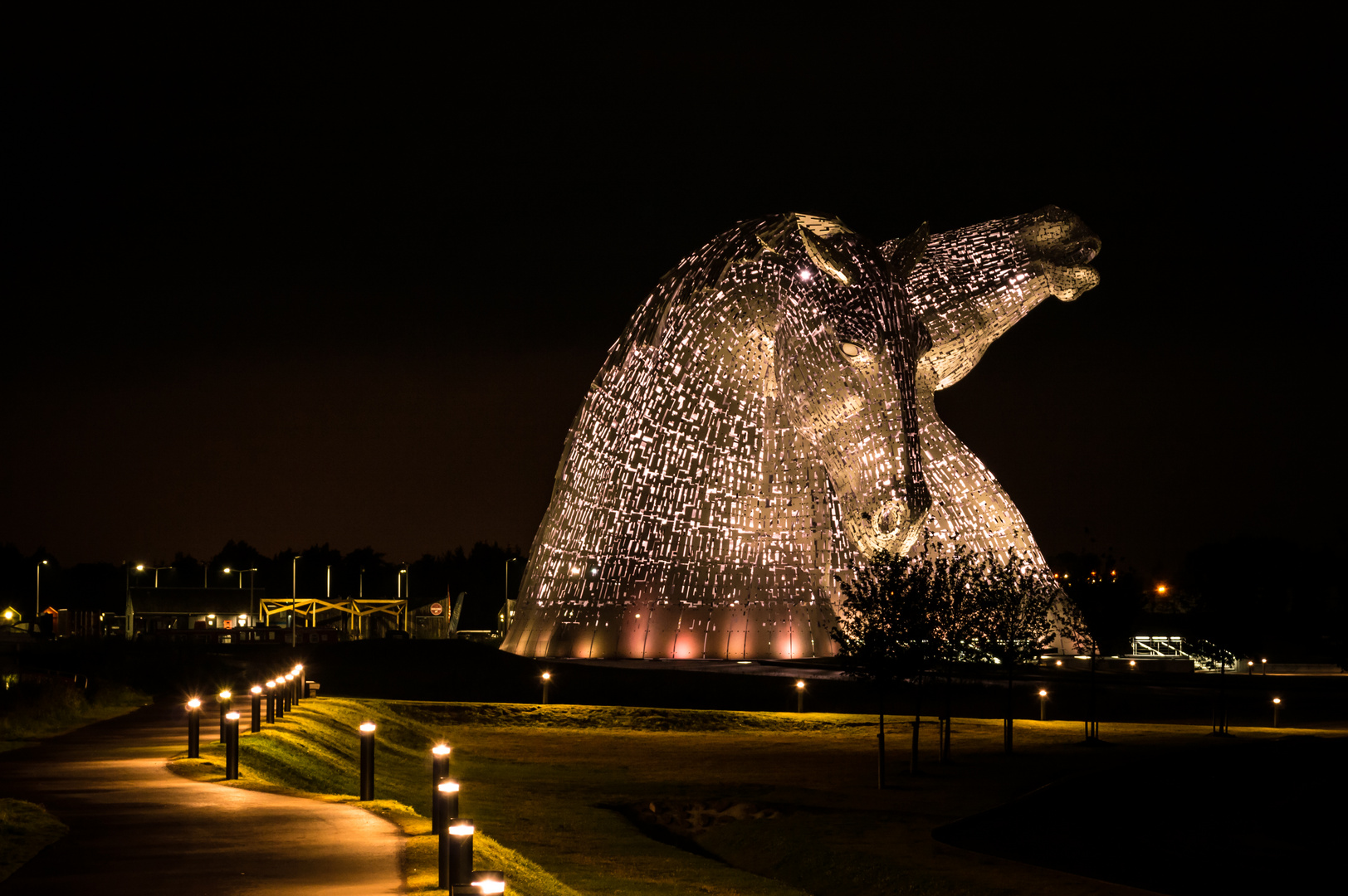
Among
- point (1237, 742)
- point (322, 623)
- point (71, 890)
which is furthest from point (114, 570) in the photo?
point (71, 890)

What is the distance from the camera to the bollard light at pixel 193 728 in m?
16.9

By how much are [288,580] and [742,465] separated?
73.3 m

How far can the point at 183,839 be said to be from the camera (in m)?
11.7

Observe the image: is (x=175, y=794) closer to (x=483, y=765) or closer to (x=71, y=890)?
(x=71, y=890)

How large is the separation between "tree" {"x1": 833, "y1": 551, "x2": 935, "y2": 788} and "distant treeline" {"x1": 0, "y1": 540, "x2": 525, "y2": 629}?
55704 mm

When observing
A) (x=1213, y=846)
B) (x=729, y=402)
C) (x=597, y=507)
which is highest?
(x=729, y=402)

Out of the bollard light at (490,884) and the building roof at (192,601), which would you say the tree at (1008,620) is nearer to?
the bollard light at (490,884)

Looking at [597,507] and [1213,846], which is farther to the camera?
[597,507]

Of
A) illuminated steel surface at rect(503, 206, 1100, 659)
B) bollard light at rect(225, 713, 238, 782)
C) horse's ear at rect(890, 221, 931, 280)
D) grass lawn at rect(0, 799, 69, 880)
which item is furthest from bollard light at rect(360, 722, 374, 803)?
horse's ear at rect(890, 221, 931, 280)

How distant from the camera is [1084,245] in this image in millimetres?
34875

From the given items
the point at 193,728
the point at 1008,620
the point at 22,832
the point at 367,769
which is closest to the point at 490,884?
the point at 22,832

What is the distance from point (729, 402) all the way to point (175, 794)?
21.3m

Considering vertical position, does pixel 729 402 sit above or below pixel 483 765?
above

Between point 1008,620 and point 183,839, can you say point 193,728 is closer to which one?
point 183,839
